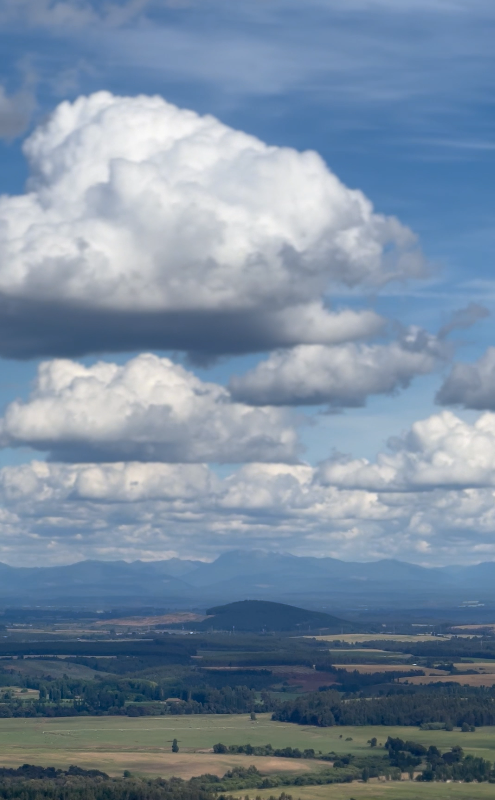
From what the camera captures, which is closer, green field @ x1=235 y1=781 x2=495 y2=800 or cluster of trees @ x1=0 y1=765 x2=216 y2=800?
cluster of trees @ x1=0 y1=765 x2=216 y2=800

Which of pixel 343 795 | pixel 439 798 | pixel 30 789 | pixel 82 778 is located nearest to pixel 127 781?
pixel 82 778

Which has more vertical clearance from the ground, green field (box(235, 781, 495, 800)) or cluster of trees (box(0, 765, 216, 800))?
cluster of trees (box(0, 765, 216, 800))

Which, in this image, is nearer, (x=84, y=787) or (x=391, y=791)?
(x=84, y=787)

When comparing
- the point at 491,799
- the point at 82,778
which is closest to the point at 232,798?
the point at 82,778

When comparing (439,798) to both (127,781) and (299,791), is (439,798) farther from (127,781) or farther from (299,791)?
(127,781)

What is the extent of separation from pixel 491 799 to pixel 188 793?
135ft

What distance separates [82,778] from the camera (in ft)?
608

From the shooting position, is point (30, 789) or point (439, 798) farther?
point (439, 798)

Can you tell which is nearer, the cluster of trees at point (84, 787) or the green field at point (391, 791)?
the cluster of trees at point (84, 787)

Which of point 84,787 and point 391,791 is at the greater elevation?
point 84,787

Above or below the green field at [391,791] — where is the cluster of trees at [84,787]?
above

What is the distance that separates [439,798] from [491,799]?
6.97m

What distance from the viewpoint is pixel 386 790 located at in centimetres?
18950

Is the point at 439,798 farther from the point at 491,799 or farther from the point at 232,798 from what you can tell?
the point at 232,798
